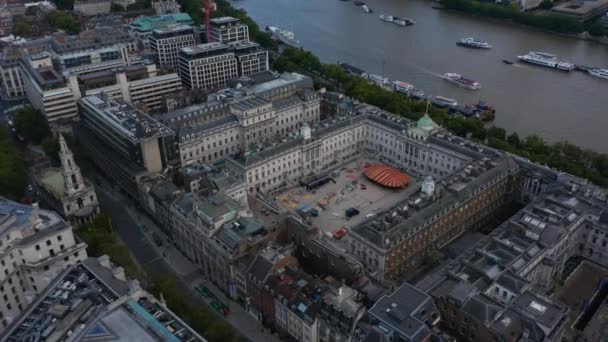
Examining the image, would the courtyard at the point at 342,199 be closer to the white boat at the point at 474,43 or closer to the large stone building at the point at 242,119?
the large stone building at the point at 242,119

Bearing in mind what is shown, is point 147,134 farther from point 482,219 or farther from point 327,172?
point 482,219

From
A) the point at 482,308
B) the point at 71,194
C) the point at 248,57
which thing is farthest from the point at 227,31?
the point at 482,308

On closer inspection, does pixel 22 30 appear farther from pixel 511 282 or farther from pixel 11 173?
pixel 511 282

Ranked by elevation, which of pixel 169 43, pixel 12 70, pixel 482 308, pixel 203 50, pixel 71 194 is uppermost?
pixel 203 50

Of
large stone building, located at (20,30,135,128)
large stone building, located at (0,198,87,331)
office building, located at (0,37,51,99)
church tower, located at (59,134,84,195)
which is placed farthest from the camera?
office building, located at (0,37,51,99)

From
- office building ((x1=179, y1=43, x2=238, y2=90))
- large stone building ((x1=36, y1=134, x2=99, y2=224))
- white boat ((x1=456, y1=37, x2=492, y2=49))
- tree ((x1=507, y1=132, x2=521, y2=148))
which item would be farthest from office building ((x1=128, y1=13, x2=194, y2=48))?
tree ((x1=507, y1=132, x2=521, y2=148))

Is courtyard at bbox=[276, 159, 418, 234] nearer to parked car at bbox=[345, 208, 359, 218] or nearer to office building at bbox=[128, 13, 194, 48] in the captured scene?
parked car at bbox=[345, 208, 359, 218]
